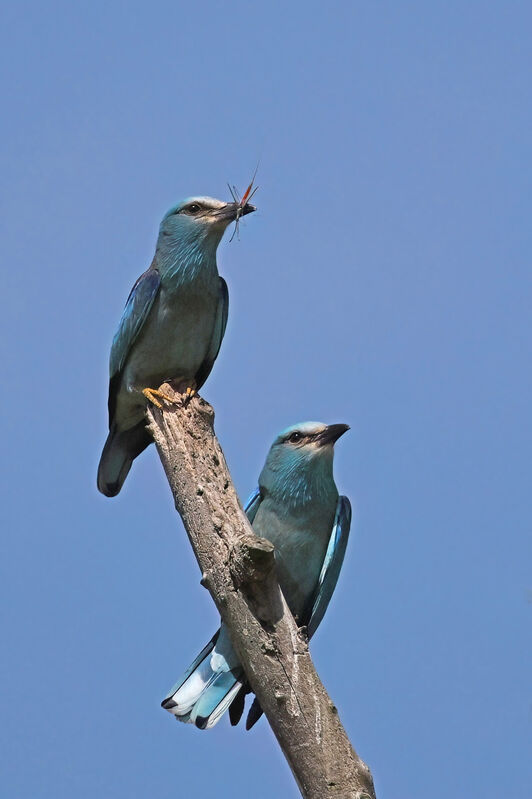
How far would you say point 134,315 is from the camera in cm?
795

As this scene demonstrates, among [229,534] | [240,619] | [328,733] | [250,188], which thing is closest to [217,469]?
[229,534]

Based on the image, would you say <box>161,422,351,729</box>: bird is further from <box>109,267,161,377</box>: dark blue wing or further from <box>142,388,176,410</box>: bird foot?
<box>109,267,161,377</box>: dark blue wing

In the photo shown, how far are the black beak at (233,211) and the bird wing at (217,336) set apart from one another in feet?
1.58

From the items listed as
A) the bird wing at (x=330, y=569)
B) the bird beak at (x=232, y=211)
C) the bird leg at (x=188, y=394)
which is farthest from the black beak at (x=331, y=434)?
the bird beak at (x=232, y=211)

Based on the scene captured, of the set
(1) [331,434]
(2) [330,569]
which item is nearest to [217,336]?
(1) [331,434]

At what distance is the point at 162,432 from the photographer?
702 centimetres

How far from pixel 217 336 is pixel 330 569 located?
194 cm

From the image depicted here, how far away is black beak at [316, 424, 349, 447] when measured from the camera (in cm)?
761

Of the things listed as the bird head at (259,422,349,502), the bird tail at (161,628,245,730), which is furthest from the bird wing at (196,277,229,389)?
the bird tail at (161,628,245,730)

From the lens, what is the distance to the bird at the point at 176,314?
7922mm

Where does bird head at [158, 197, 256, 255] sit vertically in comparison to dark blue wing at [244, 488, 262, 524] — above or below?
above

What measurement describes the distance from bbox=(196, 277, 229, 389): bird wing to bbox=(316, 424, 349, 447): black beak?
3.59 feet

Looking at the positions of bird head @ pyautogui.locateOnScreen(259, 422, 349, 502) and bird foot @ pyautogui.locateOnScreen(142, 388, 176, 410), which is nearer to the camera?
bird foot @ pyautogui.locateOnScreen(142, 388, 176, 410)

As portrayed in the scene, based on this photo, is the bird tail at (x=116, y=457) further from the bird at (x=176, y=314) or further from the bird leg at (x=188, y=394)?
the bird leg at (x=188, y=394)
